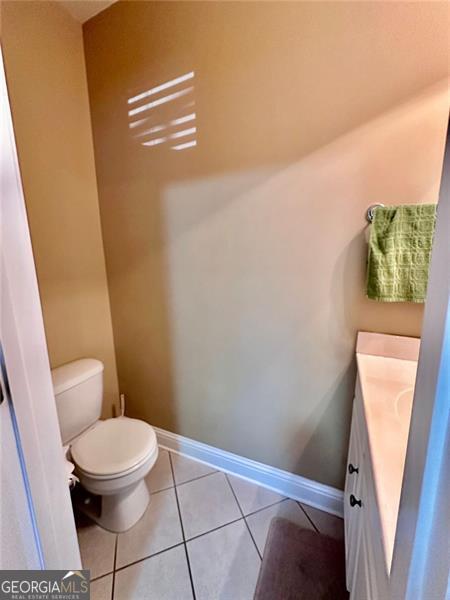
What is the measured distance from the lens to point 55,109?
1525 mm

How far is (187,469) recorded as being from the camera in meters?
1.79

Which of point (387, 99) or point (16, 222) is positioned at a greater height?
point (387, 99)

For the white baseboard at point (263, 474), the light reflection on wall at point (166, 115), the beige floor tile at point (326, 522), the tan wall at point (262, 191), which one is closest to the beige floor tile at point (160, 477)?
the white baseboard at point (263, 474)

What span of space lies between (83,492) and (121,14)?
2.68 meters

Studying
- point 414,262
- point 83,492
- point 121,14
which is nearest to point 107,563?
point 83,492

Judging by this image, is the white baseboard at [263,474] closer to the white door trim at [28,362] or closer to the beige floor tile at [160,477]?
the beige floor tile at [160,477]

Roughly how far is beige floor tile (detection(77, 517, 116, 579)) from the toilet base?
3 centimetres

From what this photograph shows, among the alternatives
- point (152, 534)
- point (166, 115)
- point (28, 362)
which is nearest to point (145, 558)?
point (152, 534)

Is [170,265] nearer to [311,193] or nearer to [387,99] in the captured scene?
[311,193]

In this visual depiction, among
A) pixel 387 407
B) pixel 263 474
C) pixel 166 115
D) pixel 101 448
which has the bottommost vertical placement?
pixel 263 474

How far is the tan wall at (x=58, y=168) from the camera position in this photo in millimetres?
1379

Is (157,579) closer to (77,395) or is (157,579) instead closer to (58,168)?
(77,395)

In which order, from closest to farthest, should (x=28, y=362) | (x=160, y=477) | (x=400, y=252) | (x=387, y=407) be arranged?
(x=28, y=362)
(x=387, y=407)
(x=400, y=252)
(x=160, y=477)

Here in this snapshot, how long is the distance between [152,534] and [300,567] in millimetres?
720
